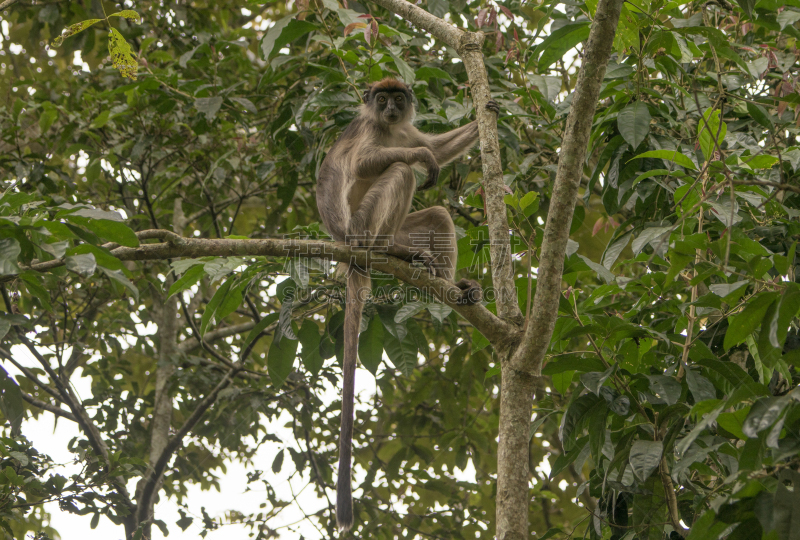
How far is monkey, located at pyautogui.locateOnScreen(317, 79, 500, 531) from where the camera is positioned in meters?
5.10

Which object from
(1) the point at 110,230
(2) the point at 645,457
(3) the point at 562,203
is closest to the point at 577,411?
(2) the point at 645,457

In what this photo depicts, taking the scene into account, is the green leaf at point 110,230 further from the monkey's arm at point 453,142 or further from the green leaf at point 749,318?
the monkey's arm at point 453,142

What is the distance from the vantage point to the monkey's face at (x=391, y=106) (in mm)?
5570

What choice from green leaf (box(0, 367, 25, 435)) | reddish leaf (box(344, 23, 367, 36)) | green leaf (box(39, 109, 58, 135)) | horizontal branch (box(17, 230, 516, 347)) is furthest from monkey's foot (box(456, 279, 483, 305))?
green leaf (box(39, 109, 58, 135))

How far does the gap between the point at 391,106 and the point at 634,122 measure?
253 centimetres

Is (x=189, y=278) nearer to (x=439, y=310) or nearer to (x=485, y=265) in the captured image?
(x=439, y=310)

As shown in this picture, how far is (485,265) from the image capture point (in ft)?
18.5

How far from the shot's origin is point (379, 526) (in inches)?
252

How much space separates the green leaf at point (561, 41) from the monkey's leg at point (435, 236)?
1609 mm

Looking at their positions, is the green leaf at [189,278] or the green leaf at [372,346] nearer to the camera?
the green leaf at [189,278]

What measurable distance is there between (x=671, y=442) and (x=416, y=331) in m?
2.21

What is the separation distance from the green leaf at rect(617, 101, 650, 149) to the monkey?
1564 millimetres

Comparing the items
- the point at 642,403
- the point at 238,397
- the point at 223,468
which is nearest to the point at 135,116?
the point at 238,397

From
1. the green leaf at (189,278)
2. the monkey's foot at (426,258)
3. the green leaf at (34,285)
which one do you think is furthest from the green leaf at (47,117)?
the monkey's foot at (426,258)
